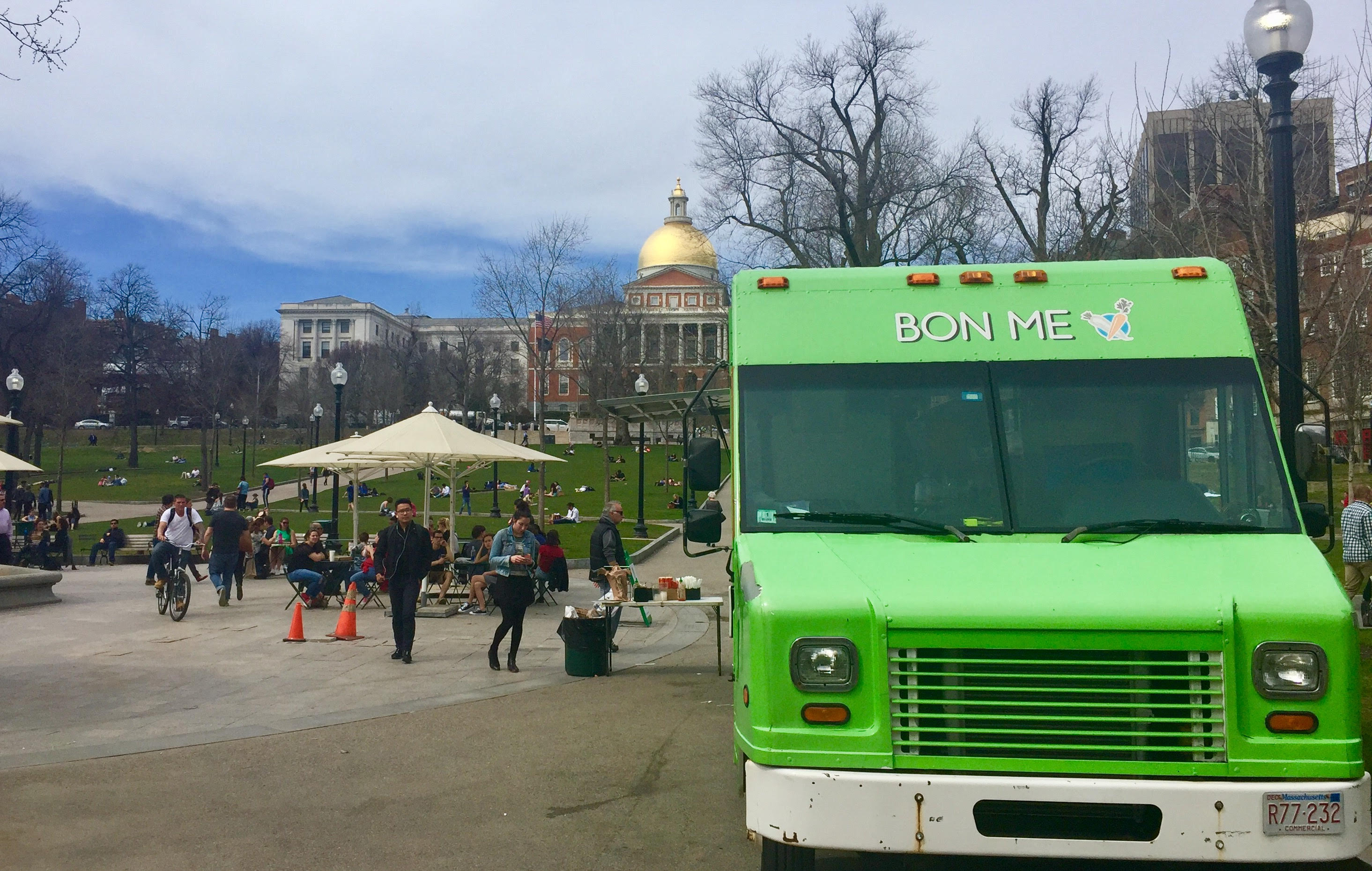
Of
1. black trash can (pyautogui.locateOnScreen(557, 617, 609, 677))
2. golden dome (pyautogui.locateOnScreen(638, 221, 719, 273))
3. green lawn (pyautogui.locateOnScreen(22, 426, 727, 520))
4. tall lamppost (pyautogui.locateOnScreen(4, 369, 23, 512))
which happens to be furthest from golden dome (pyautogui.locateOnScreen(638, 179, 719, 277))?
black trash can (pyautogui.locateOnScreen(557, 617, 609, 677))

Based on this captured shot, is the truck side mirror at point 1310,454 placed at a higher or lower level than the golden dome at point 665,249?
lower

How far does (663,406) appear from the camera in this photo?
12.2 m

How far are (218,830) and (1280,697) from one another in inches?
216

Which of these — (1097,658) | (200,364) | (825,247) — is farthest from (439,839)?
(200,364)

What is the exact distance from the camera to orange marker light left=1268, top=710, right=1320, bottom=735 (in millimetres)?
4086

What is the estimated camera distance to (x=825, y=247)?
128 ft

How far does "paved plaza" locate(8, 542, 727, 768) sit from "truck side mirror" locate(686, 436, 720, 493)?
4630mm

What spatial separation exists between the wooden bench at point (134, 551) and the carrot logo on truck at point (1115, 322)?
82.2 feet

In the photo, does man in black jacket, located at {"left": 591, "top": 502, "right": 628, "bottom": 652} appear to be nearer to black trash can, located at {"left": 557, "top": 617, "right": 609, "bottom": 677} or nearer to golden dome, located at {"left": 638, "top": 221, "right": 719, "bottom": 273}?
black trash can, located at {"left": 557, "top": 617, "right": 609, "bottom": 677}

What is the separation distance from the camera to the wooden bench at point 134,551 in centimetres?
2677

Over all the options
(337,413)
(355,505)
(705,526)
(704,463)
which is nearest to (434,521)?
(337,413)

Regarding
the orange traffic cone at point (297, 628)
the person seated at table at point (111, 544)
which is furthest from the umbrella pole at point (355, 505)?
the person seated at table at point (111, 544)

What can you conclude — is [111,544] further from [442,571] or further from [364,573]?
[442,571]

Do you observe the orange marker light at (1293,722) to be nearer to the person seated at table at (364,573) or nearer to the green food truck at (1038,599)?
the green food truck at (1038,599)
